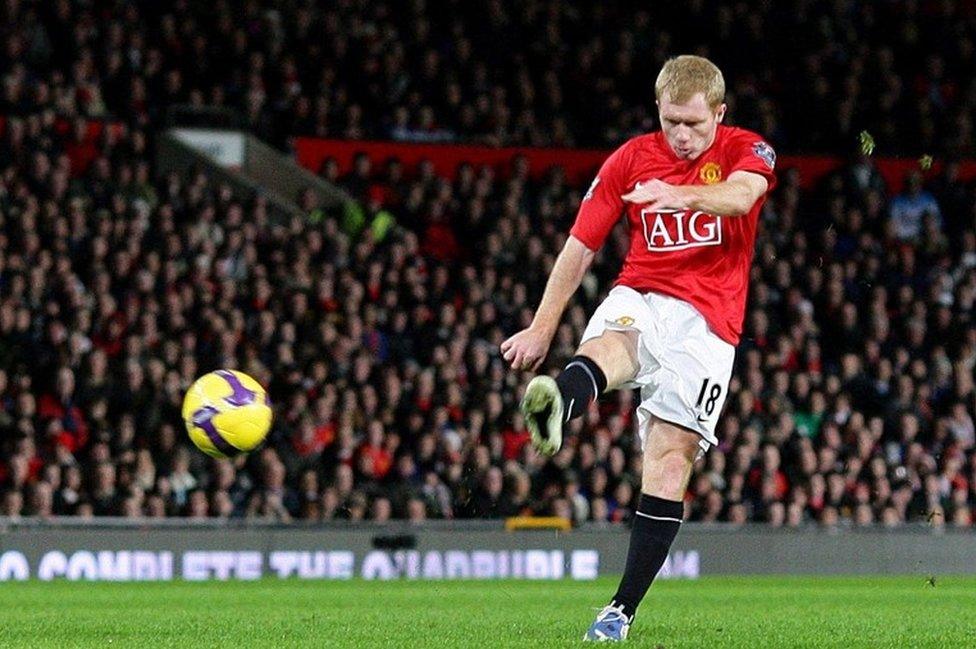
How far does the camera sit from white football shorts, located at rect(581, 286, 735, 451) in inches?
281

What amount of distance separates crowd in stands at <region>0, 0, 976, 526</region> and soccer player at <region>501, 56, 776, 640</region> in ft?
26.2

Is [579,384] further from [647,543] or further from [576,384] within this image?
[647,543]

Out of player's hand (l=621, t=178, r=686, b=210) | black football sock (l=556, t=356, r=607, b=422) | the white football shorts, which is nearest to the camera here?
player's hand (l=621, t=178, r=686, b=210)

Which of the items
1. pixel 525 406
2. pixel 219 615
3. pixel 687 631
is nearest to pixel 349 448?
pixel 219 615

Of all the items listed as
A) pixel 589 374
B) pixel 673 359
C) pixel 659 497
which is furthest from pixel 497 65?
pixel 589 374

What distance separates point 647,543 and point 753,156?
157cm

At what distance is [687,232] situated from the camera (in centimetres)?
727

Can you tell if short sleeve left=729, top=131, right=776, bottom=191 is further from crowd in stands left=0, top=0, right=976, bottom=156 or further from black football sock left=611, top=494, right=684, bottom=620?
crowd in stands left=0, top=0, right=976, bottom=156

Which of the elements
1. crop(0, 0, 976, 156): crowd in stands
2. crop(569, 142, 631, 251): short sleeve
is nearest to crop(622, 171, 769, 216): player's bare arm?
crop(569, 142, 631, 251): short sleeve

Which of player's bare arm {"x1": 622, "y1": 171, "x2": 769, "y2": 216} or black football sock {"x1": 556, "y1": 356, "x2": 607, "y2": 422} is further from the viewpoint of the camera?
black football sock {"x1": 556, "y1": 356, "x2": 607, "y2": 422}

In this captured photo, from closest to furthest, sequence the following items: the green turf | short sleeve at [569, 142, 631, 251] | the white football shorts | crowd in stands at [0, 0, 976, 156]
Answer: the green turf, the white football shorts, short sleeve at [569, 142, 631, 251], crowd in stands at [0, 0, 976, 156]

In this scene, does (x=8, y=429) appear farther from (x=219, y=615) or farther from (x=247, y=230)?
(x=219, y=615)

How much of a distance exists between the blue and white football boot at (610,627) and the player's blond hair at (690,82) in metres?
1.96

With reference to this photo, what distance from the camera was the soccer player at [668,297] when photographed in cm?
697
